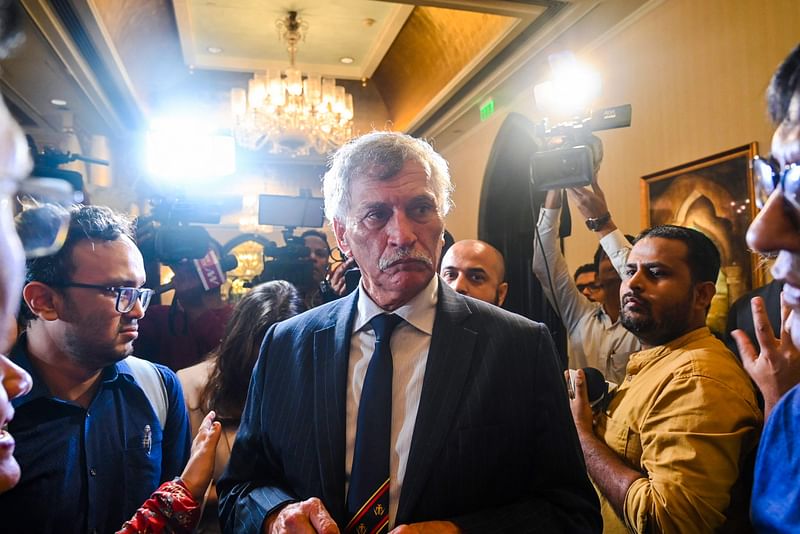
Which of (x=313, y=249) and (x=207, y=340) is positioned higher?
(x=313, y=249)

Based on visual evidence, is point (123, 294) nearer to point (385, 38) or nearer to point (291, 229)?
point (291, 229)

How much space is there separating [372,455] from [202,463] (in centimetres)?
53

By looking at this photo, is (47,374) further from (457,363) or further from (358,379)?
(457,363)

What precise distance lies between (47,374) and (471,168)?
17.2ft

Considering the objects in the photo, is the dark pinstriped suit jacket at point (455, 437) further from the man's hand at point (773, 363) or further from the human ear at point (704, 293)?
the human ear at point (704, 293)

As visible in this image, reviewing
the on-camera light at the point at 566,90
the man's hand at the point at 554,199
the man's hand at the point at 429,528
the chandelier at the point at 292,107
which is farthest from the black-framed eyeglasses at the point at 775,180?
the chandelier at the point at 292,107

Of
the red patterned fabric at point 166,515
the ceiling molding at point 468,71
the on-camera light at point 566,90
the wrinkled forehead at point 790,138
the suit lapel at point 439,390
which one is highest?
the ceiling molding at point 468,71

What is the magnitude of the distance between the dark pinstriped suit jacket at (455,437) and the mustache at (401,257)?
116mm

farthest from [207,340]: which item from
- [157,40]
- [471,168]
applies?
[157,40]

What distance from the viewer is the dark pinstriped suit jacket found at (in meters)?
1.23

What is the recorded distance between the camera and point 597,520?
4.18 feet

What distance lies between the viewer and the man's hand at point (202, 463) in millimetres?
1469

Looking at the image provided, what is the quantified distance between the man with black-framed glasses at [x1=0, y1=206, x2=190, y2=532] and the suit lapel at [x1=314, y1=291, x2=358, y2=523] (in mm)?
584

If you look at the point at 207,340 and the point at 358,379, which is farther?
the point at 207,340
